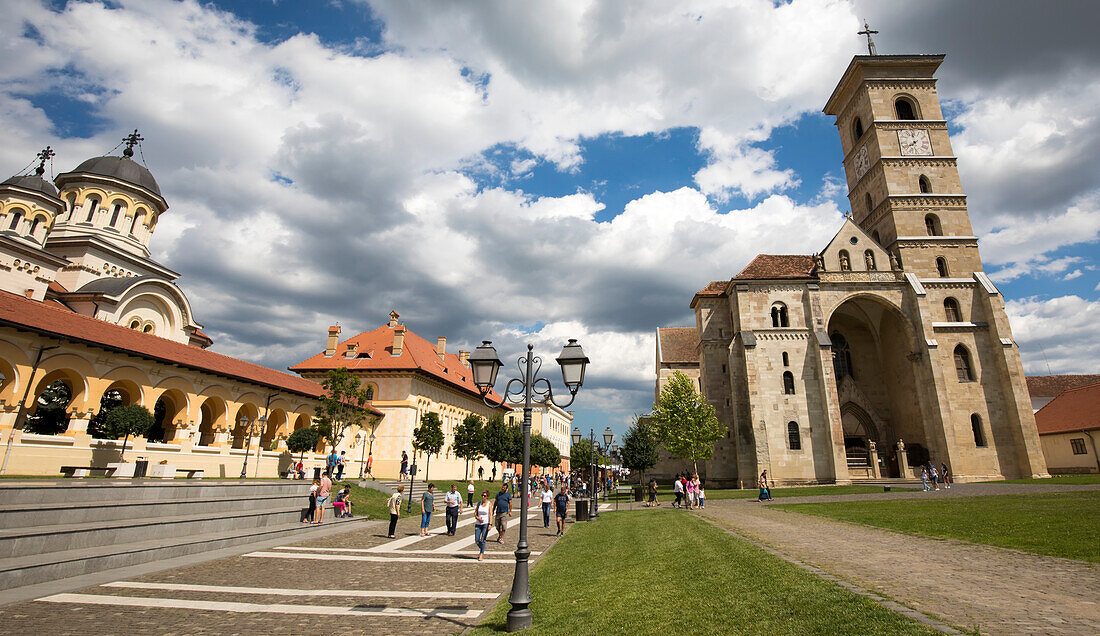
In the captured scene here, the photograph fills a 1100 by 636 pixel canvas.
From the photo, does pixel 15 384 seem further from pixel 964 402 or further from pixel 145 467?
pixel 964 402

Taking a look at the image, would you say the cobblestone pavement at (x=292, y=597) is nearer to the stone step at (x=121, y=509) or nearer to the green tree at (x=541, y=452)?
the stone step at (x=121, y=509)

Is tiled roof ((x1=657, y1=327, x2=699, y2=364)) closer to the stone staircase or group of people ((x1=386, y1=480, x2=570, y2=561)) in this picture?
group of people ((x1=386, y1=480, x2=570, y2=561))

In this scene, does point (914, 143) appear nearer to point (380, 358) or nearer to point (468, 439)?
point (468, 439)

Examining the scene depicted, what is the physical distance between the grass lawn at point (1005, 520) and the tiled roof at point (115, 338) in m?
28.3

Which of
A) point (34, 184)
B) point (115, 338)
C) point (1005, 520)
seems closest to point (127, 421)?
point (115, 338)

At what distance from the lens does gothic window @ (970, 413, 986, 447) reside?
33.2m

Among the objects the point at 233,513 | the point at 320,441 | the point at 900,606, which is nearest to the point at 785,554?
the point at 900,606

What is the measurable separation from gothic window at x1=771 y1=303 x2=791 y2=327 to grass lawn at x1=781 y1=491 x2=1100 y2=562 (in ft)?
61.3

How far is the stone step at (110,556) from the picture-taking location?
332 inches

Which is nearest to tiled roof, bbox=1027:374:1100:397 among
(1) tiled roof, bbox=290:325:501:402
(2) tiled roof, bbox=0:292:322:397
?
(1) tiled roof, bbox=290:325:501:402

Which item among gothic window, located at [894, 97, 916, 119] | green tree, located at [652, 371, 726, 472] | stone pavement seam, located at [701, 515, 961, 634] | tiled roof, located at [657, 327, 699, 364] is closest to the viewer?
stone pavement seam, located at [701, 515, 961, 634]

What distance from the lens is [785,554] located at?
9.15 m

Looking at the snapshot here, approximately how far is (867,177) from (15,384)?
55.0 metres

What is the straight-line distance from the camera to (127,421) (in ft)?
64.3
